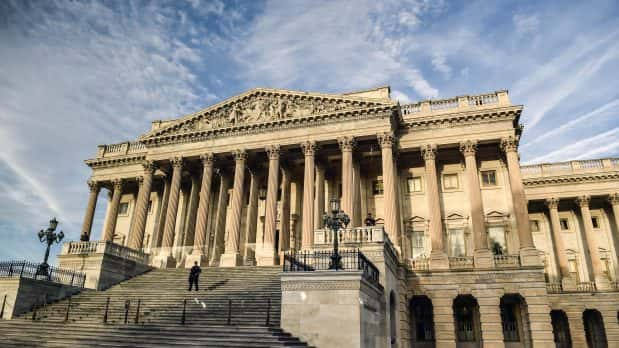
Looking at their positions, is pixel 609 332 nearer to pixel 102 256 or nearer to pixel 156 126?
pixel 102 256

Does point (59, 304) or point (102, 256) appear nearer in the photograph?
point (59, 304)

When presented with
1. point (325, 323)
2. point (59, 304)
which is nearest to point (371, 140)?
point (325, 323)

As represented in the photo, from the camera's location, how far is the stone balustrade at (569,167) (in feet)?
128

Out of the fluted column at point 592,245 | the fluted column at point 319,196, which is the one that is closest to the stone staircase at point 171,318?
the fluted column at point 319,196

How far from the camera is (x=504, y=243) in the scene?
29.7 meters

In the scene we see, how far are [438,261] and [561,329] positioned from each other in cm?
1903

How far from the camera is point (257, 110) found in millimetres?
33188

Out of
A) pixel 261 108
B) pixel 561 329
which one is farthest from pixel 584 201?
pixel 261 108

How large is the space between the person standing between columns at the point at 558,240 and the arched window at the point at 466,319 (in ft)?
40.6

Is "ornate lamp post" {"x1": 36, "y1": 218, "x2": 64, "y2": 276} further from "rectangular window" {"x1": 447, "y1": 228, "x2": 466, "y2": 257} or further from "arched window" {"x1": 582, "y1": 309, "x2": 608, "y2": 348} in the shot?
"arched window" {"x1": 582, "y1": 309, "x2": 608, "y2": 348}

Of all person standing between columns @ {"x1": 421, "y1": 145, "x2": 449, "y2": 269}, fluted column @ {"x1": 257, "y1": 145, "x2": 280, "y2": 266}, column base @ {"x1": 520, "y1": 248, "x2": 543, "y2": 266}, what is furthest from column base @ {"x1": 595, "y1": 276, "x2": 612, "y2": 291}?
fluted column @ {"x1": 257, "y1": 145, "x2": 280, "y2": 266}

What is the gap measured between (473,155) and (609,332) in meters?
18.8

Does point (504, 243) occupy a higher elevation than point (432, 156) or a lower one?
lower

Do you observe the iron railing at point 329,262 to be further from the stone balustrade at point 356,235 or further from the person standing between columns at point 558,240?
the person standing between columns at point 558,240
